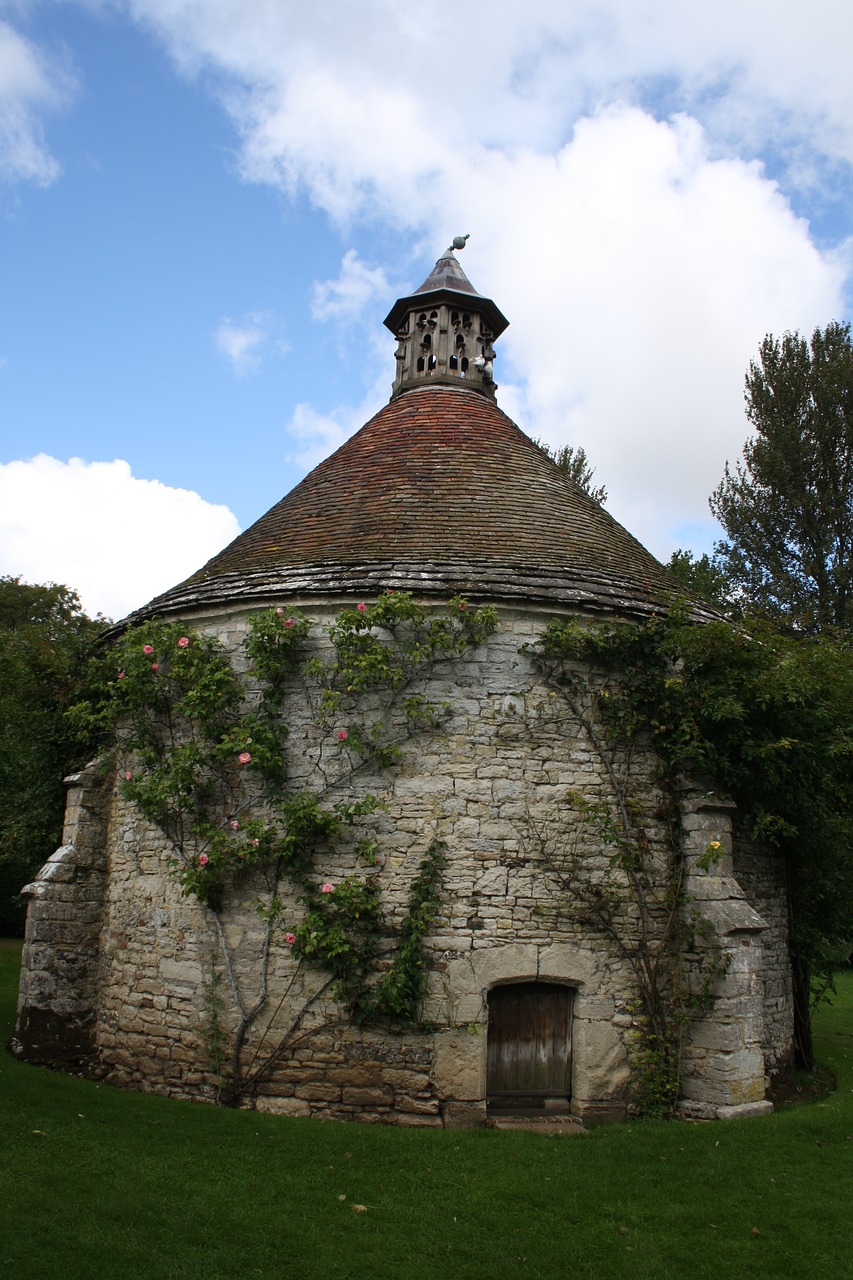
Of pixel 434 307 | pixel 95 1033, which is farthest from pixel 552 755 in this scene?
pixel 434 307

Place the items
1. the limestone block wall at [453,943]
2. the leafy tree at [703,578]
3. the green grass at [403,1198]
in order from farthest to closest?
the leafy tree at [703,578]
the limestone block wall at [453,943]
the green grass at [403,1198]

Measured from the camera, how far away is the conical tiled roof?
8570mm

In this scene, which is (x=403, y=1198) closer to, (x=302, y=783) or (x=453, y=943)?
(x=453, y=943)

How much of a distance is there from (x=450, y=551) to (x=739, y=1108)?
5.50 meters

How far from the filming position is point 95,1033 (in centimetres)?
933

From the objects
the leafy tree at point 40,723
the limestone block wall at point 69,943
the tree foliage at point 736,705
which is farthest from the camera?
the leafy tree at point 40,723

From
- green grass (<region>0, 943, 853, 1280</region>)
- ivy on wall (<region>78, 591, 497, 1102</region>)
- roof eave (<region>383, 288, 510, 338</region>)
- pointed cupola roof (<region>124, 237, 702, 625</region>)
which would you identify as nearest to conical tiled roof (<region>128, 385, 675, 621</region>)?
pointed cupola roof (<region>124, 237, 702, 625</region>)

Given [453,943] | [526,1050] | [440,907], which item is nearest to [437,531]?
[440,907]

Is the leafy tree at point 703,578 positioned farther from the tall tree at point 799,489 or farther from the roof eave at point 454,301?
the roof eave at point 454,301

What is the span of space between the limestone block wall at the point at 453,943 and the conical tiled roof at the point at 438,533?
484mm

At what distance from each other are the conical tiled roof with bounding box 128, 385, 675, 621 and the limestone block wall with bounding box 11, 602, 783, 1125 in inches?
19.1

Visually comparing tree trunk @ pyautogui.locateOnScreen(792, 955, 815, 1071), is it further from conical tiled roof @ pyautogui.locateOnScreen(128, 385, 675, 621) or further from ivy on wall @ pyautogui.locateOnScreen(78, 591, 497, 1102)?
ivy on wall @ pyautogui.locateOnScreen(78, 591, 497, 1102)

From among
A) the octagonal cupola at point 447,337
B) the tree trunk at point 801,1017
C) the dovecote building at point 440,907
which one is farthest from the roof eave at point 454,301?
the tree trunk at point 801,1017

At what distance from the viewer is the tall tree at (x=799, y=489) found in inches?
826
